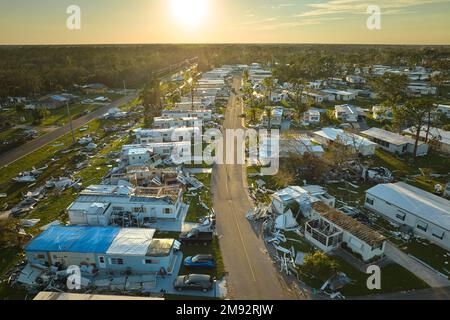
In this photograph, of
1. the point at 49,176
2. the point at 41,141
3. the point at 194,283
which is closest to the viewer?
the point at 194,283

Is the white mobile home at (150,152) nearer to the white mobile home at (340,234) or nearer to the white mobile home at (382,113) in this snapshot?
the white mobile home at (340,234)

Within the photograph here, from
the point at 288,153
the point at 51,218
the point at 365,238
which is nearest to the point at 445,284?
the point at 365,238

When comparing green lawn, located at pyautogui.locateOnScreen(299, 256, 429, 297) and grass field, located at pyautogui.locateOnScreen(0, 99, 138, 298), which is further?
grass field, located at pyautogui.locateOnScreen(0, 99, 138, 298)

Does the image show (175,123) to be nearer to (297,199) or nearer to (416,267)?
(297,199)

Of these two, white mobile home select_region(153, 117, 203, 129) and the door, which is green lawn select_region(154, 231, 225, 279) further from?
white mobile home select_region(153, 117, 203, 129)

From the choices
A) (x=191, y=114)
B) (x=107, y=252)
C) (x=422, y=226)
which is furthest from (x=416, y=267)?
(x=191, y=114)

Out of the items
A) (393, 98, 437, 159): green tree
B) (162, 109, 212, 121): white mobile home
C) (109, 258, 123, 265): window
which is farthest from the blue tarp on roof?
(162, 109, 212, 121): white mobile home

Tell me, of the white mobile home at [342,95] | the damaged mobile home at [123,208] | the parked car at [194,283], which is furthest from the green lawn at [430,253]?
the white mobile home at [342,95]
